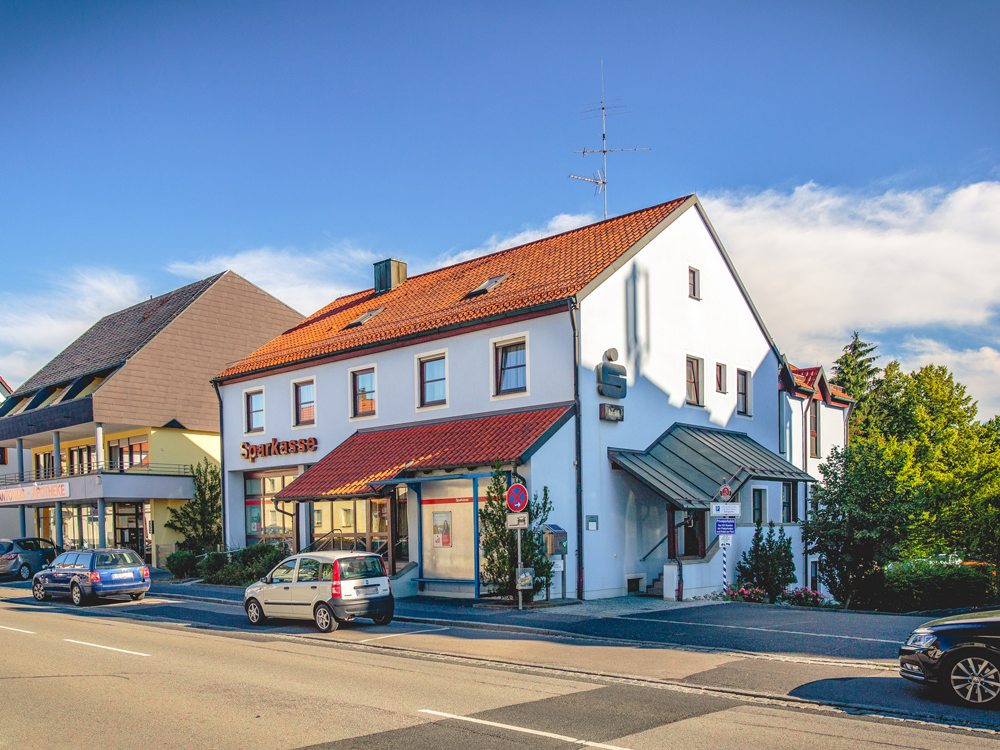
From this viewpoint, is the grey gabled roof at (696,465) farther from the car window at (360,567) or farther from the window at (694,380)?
the car window at (360,567)

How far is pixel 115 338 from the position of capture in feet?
140

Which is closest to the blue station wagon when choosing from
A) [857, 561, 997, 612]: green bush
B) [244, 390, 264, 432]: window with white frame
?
[244, 390, 264, 432]: window with white frame

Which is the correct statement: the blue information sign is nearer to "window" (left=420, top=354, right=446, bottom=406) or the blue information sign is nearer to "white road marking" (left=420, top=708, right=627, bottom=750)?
"window" (left=420, top=354, right=446, bottom=406)

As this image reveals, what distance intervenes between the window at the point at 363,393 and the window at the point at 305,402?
2.19 m

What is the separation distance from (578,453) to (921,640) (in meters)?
11.9

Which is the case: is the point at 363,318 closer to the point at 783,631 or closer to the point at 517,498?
the point at 517,498

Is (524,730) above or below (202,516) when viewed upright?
above

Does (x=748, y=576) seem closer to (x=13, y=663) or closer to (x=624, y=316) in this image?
(x=624, y=316)

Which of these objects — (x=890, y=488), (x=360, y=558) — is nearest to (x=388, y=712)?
(x=360, y=558)

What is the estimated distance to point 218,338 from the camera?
4066 cm

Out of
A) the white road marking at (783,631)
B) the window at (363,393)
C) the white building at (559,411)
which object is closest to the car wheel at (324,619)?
the white building at (559,411)

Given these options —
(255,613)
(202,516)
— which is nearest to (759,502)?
(255,613)

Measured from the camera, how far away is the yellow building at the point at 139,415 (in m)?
36.1

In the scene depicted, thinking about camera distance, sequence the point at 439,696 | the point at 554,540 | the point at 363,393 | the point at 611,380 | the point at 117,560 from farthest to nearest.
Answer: the point at 363,393
the point at 117,560
the point at 611,380
the point at 554,540
the point at 439,696
